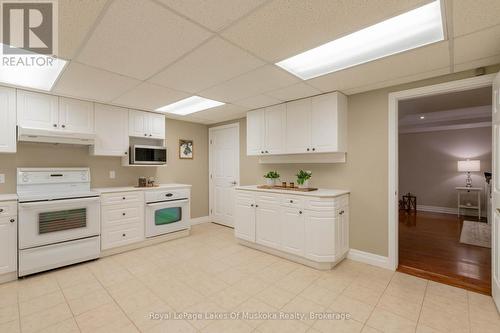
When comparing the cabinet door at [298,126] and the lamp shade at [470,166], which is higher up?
the cabinet door at [298,126]

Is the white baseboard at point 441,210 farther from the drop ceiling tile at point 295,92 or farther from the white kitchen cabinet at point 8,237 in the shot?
the white kitchen cabinet at point 8,237

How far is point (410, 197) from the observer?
6.34m

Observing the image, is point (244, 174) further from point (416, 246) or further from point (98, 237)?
point (416, 246)

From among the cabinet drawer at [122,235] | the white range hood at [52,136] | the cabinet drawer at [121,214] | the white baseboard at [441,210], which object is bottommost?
the white baseboard at [441,210]

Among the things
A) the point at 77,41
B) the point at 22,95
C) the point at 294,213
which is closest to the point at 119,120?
the point at 22,95

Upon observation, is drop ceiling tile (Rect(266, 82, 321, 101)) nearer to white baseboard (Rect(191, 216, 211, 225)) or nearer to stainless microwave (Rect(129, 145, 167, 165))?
stainless microwave (Rect(129, 145, 167, 165))

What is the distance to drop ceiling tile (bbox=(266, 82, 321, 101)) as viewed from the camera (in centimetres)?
296

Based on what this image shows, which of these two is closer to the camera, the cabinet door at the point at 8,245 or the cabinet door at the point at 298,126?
the cabinet door at the point at 8,245

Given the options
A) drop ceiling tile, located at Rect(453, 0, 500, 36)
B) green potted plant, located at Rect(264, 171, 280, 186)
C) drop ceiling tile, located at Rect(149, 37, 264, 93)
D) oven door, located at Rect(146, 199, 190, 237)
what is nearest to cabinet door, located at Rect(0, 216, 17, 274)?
oven door, located at Rect(146, 199, 190, 237)

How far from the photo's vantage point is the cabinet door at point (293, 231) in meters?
3.08

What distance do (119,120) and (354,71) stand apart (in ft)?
11.5

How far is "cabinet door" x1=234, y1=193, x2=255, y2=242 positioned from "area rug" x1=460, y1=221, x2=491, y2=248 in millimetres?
3550

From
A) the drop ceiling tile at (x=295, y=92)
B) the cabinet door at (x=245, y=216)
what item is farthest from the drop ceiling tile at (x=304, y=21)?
the cabinet door at (x=245, y=216)

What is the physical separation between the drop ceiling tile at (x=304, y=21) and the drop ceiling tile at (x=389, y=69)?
2.29ft
